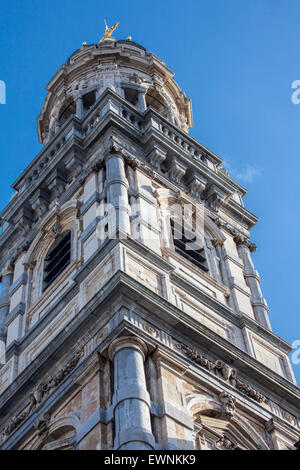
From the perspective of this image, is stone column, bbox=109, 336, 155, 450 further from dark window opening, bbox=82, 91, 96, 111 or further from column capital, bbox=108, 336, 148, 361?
dark window opening, bbox=82, 91, 96, 111

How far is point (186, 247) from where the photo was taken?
3120 cm

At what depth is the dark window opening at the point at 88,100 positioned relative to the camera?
1626 inches

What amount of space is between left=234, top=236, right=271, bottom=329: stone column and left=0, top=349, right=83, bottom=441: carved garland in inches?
301

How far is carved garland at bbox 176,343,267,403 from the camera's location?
78.5 ft

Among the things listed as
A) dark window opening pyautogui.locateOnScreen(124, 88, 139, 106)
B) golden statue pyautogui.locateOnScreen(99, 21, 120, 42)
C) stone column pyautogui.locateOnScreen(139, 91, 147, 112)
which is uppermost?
golden statue pyautogui.locateOnScreen(99, 21, 120, 42)

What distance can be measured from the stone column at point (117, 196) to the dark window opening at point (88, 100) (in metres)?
10.1

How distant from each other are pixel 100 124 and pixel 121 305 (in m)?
11.9

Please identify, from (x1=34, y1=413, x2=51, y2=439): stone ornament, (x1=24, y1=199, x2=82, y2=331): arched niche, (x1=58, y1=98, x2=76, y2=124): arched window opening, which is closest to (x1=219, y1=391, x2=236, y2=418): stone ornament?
(x1=34, y1=413, x2=51, y2=439): stone ornament

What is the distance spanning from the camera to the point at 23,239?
112 ft

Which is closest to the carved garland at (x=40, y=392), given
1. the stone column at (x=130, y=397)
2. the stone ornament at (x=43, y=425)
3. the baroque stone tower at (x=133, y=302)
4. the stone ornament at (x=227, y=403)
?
the baroque stone tower at (x=133, y=302)

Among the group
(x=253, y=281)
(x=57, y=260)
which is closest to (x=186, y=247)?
(x=253, y=281)

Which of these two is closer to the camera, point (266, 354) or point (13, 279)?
point (266, 354)

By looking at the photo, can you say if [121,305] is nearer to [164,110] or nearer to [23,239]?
[23,239]
